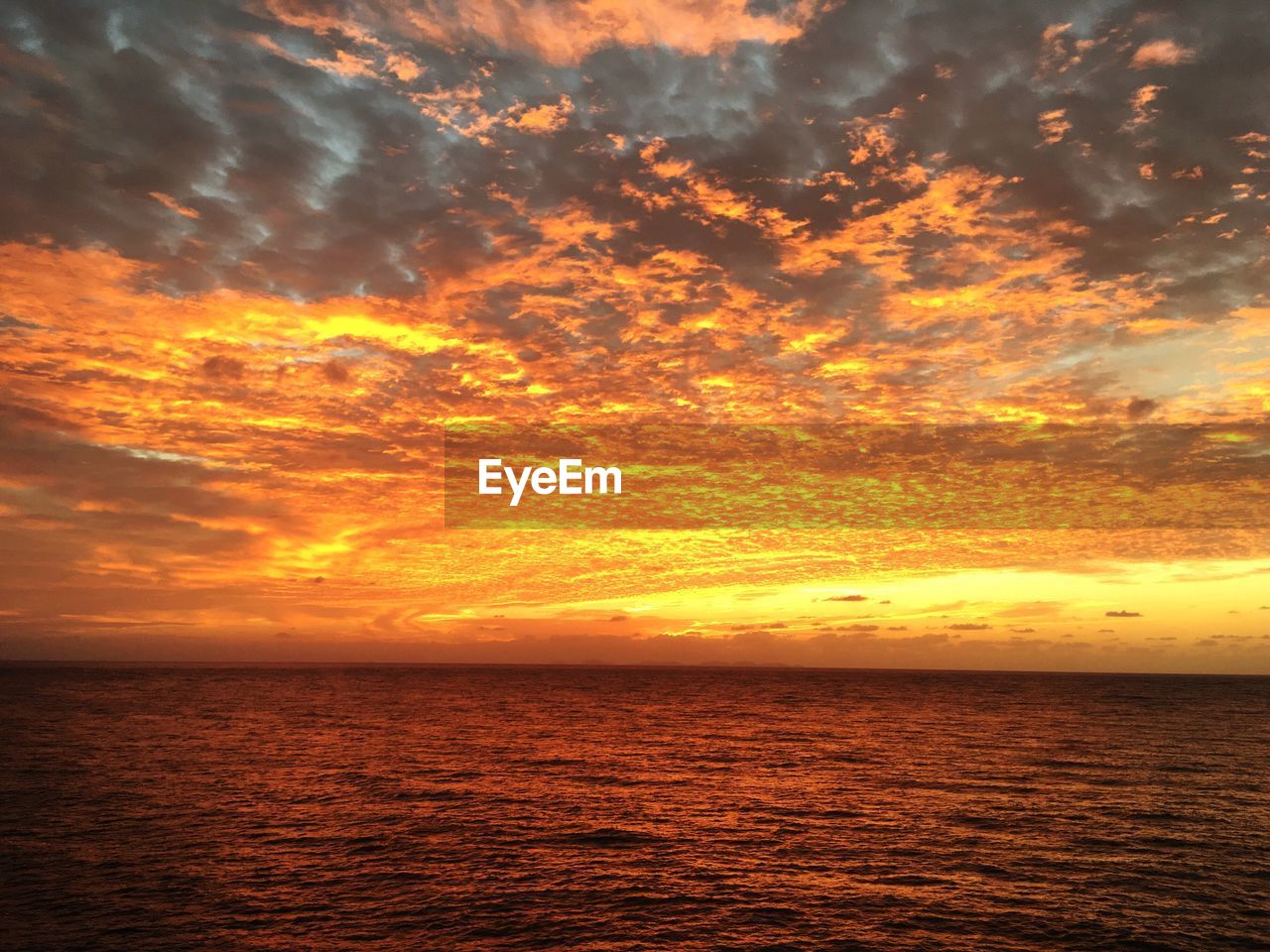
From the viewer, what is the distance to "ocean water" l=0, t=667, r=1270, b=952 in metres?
27.8

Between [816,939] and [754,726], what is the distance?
71.7 metres

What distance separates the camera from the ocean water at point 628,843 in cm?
2775

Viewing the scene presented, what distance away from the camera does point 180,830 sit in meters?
40.0

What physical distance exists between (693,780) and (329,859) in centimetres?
2801

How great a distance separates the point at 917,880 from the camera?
1303 inches

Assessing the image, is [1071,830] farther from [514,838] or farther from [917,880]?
[514,838]

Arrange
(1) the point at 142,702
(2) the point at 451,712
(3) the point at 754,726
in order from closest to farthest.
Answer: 1. (3) the point at 754,726
2. (2) the point at 451,712
3. (1) the point at 142,702

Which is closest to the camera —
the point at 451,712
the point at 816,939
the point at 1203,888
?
the point at 816,939

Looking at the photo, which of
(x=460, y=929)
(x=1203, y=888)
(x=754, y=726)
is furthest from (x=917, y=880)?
(x=754, y=726)

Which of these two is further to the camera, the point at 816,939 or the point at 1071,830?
the point at 1071,830

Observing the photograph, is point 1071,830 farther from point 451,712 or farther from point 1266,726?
point 451,712

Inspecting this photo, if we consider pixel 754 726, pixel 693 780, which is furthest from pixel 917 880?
pixel 754 726

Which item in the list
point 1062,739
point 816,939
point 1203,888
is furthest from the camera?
point 1062,739

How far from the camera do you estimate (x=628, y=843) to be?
3919 centimetres
